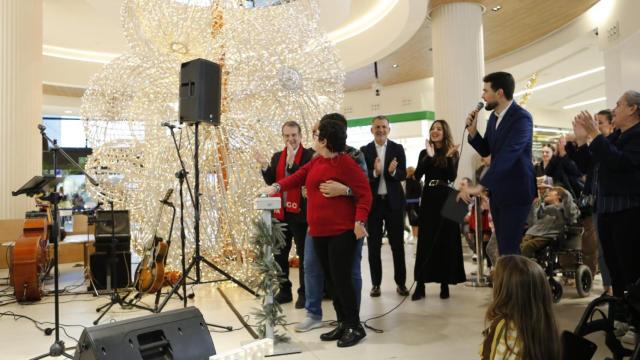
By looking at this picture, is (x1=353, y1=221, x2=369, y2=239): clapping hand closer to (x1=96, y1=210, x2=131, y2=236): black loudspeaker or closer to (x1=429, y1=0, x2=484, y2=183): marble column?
(x1=96, y1=210, x2=131, y2=236): black loudspeaker

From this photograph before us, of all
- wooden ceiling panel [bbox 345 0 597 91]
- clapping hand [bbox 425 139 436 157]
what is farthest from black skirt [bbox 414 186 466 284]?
wooden ceiling panel [bbox 345 0 597 91]

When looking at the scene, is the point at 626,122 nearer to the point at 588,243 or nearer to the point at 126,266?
the point at 588,243

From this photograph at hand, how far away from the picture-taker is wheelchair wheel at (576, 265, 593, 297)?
13.7ft

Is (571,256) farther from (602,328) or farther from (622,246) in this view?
(602,328)

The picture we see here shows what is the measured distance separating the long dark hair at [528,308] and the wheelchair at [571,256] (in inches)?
107

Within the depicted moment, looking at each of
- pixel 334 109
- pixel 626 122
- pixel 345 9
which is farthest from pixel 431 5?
pixel 626 122

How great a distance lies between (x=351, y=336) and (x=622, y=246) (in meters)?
1.74

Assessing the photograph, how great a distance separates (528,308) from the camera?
65.0 inches

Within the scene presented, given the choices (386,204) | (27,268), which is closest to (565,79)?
(386,204)

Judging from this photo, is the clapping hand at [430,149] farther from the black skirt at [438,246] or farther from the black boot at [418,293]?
the black boot at [418,293]

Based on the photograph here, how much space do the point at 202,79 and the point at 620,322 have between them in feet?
10.5

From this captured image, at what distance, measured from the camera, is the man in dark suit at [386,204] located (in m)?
4.21

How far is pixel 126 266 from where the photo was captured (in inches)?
189

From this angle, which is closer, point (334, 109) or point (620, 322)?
point (620, 322)
